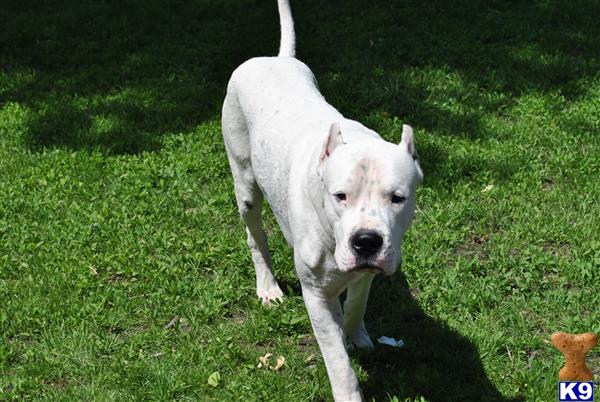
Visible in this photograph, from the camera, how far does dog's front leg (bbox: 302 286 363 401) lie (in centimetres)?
420

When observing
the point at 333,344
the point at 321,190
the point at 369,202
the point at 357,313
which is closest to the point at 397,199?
the point at 369,202

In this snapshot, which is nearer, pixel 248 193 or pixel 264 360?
pixel 264 360

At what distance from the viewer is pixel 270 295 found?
5.56 m

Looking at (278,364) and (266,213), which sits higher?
(278,364)

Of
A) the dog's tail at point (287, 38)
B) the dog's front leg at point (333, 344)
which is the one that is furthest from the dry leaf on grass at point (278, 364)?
the dog's tail at point (287, 38)

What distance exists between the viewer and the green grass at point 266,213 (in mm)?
4918

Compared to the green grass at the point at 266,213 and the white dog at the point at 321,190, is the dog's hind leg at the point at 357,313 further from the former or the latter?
the green grass at the point at 266,213

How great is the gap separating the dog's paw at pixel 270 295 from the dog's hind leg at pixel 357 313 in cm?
65

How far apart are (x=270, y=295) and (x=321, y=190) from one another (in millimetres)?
1741

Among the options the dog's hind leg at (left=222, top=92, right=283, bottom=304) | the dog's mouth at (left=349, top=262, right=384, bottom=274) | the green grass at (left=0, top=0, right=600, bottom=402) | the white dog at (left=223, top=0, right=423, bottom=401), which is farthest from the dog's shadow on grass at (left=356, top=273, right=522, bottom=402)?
the dog's mouth at (left=349, top=262, right=384, bottom=274)

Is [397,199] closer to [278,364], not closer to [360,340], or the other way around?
[360,340]

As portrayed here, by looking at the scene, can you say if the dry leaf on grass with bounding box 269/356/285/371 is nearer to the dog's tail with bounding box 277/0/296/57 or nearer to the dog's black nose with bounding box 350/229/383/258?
the dog's black nose with bounding box 350/229/383/258

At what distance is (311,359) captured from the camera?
4.98 m

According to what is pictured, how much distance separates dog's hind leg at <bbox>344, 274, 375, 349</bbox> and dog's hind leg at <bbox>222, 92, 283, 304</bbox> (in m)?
0.70
